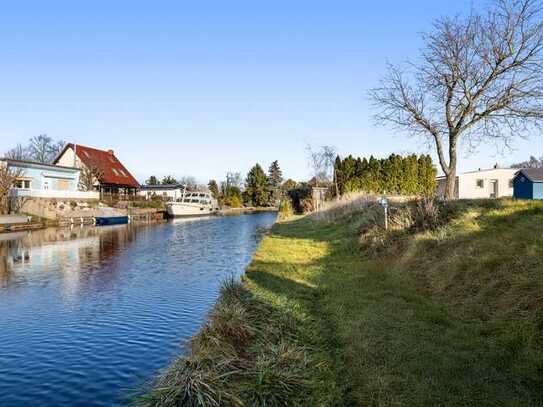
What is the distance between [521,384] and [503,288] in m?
2.50

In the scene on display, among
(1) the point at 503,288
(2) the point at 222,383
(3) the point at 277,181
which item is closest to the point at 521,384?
(1) the point at 503,288

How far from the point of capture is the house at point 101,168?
4409 centimetres

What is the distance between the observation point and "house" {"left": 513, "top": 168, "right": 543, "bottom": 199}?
90.5 feet

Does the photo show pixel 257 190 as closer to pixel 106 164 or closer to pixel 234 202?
pixel 234 202

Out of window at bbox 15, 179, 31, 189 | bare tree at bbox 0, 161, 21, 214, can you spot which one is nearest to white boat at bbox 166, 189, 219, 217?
window at bbox 15, 179, 31, 189

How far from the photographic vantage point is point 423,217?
11492 mm

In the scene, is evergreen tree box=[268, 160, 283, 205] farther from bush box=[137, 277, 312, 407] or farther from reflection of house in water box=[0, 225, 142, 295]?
bush box=[137, 277, 312, 407]

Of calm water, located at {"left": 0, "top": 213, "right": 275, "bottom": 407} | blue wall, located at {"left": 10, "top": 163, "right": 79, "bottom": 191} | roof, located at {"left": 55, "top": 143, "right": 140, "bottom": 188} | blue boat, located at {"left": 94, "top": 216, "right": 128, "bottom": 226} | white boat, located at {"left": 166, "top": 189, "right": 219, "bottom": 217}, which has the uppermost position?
roof, located at {"left": 55, "top": 143, "right": 140, "bottom": 188}

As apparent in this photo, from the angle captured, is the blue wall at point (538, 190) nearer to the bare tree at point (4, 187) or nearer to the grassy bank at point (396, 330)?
the grassy bank at point (396, 330)

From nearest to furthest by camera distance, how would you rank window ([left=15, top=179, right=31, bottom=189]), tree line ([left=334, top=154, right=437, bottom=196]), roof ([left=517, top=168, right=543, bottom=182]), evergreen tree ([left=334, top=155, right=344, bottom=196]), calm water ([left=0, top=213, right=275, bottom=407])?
calm water ([left=0, top=213, right=275, bottom=407])
roof ([left=517, top=168, right=543, bottom=182])
tree line ([left=334, top=154, right=437, bottom=196])
window ([left=15, top=179, right=31, bottom=189])
evergreen tree ([left=334, top=155, right=344, bottom=196])

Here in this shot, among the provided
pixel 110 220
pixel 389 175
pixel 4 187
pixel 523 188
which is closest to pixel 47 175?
pixel 110 220

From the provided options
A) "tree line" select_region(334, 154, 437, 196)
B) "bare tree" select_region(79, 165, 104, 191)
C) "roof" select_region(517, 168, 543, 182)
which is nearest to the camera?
"roof" select_region(517, 168, 543, 182)

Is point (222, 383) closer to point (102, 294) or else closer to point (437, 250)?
point (437, 250)

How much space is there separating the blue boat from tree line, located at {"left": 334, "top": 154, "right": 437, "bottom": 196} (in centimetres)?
1874
